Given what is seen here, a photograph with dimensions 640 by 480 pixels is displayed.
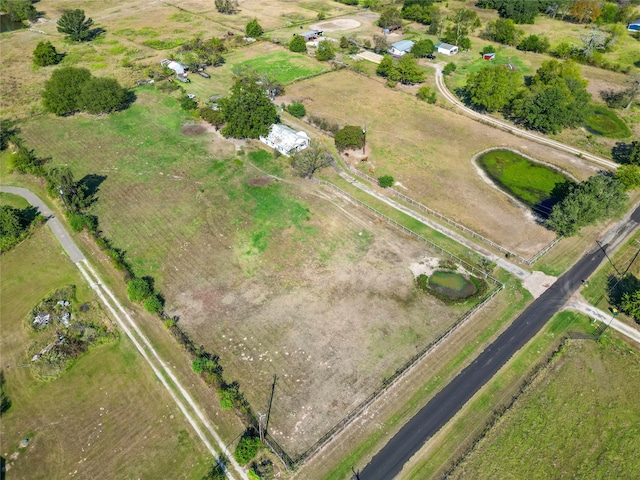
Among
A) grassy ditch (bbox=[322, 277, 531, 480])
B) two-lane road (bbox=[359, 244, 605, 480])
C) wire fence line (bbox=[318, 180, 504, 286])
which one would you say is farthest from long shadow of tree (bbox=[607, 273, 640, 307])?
wire fence line (bbox=[318, 180, 504, 286])

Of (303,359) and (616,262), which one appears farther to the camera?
(616,262)

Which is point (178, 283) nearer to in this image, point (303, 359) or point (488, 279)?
point (303, 359)

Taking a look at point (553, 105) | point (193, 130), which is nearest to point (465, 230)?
point (553, 105)

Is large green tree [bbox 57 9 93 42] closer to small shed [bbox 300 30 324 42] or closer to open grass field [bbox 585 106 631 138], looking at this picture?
small shed [bbox 300 30 324 42]

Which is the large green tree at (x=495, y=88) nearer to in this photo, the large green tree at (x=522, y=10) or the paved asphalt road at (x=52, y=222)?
the large green tree at (x=522, y=10)

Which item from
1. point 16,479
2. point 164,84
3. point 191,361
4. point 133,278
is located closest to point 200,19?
point 164,84

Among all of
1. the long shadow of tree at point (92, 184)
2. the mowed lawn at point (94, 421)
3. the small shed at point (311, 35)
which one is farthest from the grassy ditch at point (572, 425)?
the small shed at point (311, 35)
